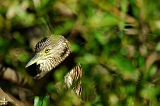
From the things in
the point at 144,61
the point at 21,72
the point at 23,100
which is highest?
the point at 144,61

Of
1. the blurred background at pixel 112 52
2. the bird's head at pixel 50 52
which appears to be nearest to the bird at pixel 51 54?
the bird's head at pixel 50 52

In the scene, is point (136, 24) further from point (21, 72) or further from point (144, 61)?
point (21, 72)

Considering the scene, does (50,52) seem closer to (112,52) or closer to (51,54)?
(51,54)

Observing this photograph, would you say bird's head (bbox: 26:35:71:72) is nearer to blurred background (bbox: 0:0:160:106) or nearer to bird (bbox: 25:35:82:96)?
bird (bbox: 25:35:82:96)

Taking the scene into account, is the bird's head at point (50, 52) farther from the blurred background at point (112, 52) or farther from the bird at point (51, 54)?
the blurred background at point (112, 52)

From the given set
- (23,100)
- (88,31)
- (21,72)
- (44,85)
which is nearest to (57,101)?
(44,85)

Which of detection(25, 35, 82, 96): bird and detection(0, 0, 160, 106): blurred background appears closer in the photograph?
detection(0, 0, 160, 106): blurred background

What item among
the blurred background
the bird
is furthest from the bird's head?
the blurred background

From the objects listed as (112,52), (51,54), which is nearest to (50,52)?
(51,54)
